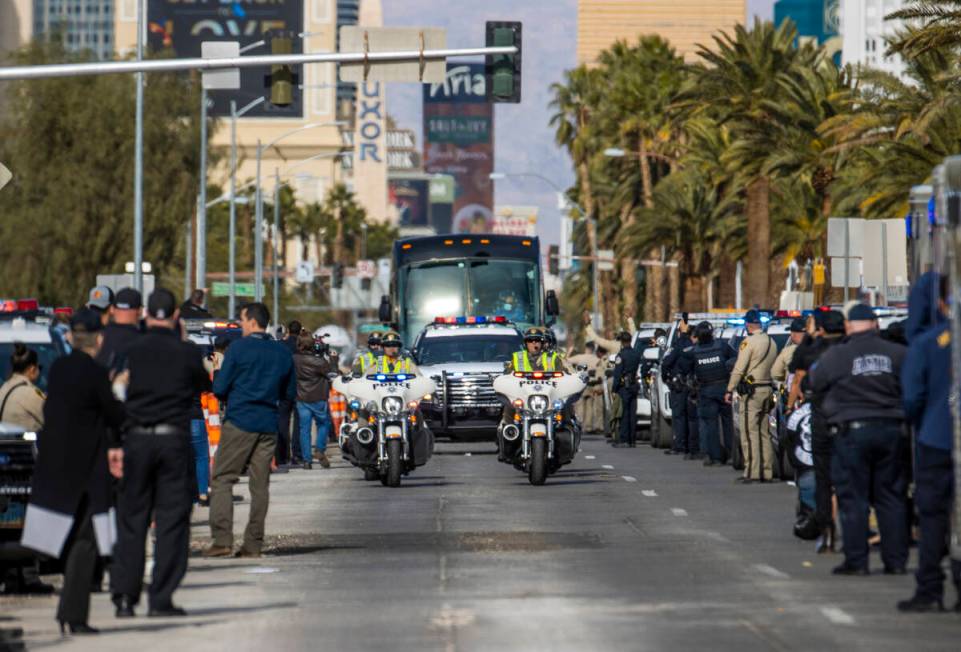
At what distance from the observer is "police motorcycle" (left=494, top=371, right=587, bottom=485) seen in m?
25.8

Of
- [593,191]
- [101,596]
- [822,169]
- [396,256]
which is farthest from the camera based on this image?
[593,191]

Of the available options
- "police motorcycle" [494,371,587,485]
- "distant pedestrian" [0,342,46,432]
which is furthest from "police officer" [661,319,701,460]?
"distant pedestrian" [0,342,46,432]

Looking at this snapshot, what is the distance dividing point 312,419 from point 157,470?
63.8 feet

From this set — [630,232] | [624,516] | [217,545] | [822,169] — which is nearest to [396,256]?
[822,169]

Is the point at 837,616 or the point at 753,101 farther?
the point at 753,101

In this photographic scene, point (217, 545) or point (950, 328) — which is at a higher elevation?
point (950, 328)

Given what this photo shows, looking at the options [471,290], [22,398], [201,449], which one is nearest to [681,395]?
[471,290]

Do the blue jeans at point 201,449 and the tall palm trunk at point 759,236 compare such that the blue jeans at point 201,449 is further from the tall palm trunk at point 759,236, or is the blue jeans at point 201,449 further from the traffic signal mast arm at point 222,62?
the tall palm trunk at point 759,236

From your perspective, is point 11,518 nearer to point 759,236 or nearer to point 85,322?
point 85,322

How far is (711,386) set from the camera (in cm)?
3028

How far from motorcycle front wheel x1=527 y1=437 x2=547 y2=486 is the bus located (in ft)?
55.8

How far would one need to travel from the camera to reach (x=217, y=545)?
17953mm

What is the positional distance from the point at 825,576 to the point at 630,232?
62272 millimetres

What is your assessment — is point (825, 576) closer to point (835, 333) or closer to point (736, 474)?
point (835, 333)
